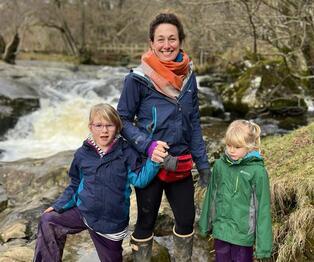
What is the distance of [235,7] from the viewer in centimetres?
882

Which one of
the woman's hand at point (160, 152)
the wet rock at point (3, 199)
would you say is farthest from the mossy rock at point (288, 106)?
the woman's hand at point (160, 152)

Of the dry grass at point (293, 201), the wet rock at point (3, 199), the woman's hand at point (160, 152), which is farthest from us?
the wet rock at point (3, 199)

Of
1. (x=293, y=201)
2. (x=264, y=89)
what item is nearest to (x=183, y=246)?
(x=293, y=201)

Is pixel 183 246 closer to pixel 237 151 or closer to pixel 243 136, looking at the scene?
pixel 237 151

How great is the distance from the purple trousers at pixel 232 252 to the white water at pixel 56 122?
21.8 feet

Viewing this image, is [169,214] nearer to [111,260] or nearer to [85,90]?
[111,260]

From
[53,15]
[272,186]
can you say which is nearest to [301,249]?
[272,186]

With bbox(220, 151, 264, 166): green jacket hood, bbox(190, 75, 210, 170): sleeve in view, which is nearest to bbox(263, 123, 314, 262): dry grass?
bbox(220, 151, 264, 166): green jacket hood

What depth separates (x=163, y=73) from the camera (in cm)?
260

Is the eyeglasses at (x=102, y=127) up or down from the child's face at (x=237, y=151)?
up

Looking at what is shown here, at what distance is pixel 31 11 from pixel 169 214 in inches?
863

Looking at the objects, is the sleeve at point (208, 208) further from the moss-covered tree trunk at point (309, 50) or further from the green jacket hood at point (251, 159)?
the moss-covered tree trunk at point (309, 50)

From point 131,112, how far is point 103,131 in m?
0.24

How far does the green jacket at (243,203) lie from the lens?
257 cm
